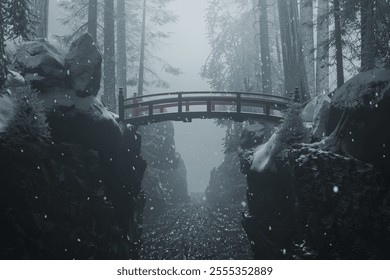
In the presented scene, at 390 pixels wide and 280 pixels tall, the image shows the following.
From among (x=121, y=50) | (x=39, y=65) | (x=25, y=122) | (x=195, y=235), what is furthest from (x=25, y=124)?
(x=121, y=50)

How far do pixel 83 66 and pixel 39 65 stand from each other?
1419 mm

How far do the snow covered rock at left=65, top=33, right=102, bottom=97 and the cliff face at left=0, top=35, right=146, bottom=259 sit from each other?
1.3 inches

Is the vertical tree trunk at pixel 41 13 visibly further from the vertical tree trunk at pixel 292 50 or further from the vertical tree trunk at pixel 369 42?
the vertical tree trunk at pixel 369 42

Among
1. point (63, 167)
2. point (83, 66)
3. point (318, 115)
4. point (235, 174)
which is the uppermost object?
point (83, 66)

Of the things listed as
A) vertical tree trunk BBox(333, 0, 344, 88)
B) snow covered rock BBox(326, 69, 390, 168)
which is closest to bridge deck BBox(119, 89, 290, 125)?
vertical tree trunk BBox(333, 0, 344, 88)

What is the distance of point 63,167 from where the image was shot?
32.5ft

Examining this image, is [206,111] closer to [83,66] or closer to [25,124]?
[83,66]

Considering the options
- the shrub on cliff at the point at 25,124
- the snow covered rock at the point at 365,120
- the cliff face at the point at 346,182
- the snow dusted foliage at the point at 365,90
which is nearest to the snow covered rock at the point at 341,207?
the cliff face at the point at 346,182

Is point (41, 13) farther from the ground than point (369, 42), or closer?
farther from the ground

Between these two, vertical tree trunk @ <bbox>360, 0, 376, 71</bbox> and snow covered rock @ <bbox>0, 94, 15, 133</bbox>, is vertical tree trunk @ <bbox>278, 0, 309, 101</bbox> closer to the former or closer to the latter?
vertical tree trunk @ <bbox>360, 0, 376, 71</bbox>

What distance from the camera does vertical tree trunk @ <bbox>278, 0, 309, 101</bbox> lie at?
14.5m

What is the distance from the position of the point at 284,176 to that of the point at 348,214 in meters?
2.66

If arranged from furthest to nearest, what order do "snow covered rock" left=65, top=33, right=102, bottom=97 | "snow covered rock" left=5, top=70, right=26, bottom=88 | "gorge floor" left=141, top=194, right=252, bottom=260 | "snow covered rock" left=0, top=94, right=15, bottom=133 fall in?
"gorge floor" left=141, top=194, right=252, bottom=260 < "snow covered rock" left=65, top=33, right=102, bottom=97 < "snow covered rock" left=5, top=70, right=26, bottom=88 < "snow covered rock" left=0, top=94, right=15, bottom=133

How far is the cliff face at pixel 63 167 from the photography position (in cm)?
846
